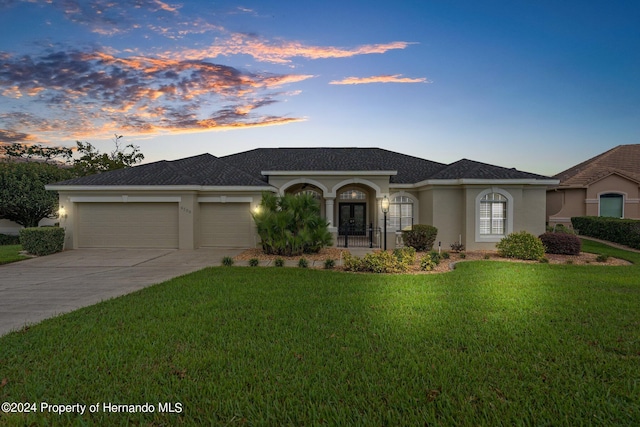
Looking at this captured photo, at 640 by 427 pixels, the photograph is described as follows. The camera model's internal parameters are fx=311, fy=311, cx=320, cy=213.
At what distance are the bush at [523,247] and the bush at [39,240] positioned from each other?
1944 centimetres

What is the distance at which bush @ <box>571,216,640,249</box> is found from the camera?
15.2m

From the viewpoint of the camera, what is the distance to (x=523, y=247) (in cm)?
1227

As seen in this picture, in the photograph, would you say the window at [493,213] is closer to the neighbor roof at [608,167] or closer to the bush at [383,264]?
the bush at [383,264]

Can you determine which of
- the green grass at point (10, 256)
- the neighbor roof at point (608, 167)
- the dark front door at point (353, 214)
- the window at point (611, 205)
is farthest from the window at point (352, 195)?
the window at point (611, 205)

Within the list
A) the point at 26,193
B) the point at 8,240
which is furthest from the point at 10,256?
the point at 8,240

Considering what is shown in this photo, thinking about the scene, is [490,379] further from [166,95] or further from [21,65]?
[21,65]

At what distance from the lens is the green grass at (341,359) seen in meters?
2.82

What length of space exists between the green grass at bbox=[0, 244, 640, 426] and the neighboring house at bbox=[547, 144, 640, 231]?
729 inches

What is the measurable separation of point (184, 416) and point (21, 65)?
18.8m

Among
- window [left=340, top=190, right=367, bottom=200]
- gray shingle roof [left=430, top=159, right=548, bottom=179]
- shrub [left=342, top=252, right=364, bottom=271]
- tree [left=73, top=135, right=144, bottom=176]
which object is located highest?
tree [left=73, top=135, right=144, bottom=176]

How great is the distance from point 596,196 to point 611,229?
535cm

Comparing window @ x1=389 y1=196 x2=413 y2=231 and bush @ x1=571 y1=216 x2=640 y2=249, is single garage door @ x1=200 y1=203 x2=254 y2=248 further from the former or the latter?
bush @ x1=571 y1=216 x2=640 y2=249

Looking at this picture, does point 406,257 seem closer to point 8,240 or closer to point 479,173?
point 479,173

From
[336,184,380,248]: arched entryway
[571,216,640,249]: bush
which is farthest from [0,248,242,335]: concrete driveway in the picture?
[571,216,640,249]: bush
